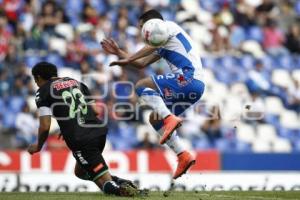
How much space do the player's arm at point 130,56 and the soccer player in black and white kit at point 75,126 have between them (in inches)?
32.0

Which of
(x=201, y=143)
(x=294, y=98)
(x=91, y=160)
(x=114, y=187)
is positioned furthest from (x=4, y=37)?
(x=114, y=187)

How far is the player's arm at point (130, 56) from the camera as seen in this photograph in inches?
473

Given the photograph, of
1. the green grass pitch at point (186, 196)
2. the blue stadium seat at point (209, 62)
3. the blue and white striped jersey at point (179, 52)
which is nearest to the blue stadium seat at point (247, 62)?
the blue stadium seat at point (209, 62)

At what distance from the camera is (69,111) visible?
11.8m

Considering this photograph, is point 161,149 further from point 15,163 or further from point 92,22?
point 92,22

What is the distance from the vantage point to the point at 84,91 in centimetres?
1229

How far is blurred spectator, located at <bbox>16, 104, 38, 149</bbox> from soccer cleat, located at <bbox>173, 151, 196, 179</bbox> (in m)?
8.17

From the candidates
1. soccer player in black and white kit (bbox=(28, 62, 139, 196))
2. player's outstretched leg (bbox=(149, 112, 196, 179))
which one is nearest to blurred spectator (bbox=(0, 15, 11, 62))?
soccer player in black and white kit (bbox=(28, 62, 139, 196))

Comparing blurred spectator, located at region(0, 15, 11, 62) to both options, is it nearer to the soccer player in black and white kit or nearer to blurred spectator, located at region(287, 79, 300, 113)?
blurred spectator, located at region(287, 79, 300, 113)

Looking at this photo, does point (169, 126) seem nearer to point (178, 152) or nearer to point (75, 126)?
point (178, 152)

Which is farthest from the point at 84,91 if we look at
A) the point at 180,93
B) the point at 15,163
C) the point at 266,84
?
the point at 266,84

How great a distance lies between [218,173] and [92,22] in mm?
6341

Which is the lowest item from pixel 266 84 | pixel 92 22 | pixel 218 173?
pixel 218 173

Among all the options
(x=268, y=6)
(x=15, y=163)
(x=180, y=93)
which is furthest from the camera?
(x=268, y=6)
